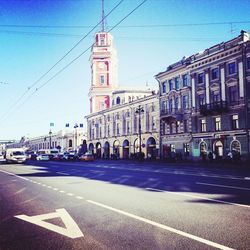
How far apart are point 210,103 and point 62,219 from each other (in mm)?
32075

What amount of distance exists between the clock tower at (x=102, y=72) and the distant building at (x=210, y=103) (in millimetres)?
27265

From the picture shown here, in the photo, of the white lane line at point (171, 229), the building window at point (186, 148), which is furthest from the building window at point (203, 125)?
the white lane line at point (171, 229)

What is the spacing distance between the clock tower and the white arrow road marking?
205ft

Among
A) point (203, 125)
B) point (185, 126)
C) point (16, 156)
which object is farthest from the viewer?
point (185, 126)

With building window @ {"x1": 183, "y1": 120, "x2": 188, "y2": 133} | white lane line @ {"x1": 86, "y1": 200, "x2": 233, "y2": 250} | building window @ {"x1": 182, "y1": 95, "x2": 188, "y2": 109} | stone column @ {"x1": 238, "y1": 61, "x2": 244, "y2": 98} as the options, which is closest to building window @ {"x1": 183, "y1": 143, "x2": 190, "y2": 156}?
building window @ {"x1": 183, "y1": 120, "x2": 188, "y2": 133}

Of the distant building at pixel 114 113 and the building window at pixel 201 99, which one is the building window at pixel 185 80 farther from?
the distant building at pixel 114 113

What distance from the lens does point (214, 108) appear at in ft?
113

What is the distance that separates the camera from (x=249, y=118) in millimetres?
30906

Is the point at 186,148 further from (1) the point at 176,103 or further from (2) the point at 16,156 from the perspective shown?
(2) the point at 16,156

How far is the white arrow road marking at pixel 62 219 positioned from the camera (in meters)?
5.38

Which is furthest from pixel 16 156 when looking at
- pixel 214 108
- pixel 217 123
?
pixel 217 123

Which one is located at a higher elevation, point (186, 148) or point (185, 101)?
point (185, 101)

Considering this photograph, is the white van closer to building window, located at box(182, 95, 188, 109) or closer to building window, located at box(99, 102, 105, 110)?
building window, located at box(182, 95, 188, 109)

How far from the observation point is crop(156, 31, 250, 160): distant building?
31.8 metres
